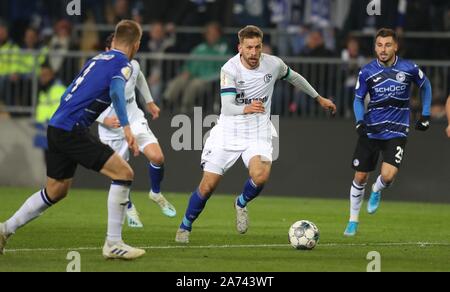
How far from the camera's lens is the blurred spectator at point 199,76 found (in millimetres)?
21516

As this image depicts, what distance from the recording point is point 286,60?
2117cm

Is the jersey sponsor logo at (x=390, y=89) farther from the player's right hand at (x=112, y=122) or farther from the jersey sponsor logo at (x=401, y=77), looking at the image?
the player's right hand at (x=112, y=122)

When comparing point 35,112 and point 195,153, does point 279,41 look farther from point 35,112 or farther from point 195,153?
point 35,112

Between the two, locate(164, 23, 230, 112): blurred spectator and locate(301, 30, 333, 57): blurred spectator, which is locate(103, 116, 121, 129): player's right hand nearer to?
locate(164, 23, 230, 112): blurred spectator

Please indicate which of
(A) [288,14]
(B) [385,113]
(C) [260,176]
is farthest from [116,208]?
(A) [288,14]

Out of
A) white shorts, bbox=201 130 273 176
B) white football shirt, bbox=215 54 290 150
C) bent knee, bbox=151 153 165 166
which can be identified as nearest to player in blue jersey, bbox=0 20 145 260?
white shorts, bbox=201 130 273 176

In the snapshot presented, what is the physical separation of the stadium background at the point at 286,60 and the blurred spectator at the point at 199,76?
2cm

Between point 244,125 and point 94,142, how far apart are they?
2633mm

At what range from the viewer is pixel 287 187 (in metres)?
21.3

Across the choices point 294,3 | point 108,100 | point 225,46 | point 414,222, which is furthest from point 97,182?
point 108,100

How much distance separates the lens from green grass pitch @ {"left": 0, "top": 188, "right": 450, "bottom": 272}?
35.9ft

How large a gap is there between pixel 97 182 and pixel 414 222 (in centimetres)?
731

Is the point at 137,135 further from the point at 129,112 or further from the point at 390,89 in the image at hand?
the point at 390,89

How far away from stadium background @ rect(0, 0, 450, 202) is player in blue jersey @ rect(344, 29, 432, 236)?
5.89 meters
